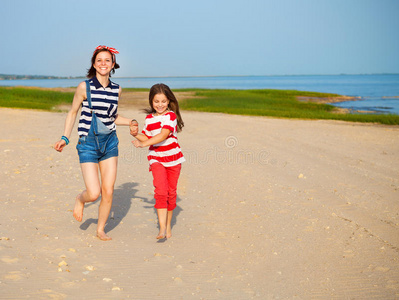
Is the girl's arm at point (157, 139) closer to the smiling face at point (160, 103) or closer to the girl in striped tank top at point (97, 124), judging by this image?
the girl in striped tank top at point (97, 124)

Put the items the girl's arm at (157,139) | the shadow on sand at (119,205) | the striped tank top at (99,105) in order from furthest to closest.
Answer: the shadow on sand at (119,205) < the girl's arm at (157,139) < the striped tank top at (99,105)

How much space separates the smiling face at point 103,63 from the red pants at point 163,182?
3.99 ft

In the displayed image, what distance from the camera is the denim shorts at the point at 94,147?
A: 4746mm

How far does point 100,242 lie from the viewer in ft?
16.4

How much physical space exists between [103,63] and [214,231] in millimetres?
2545

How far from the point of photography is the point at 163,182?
5066mm

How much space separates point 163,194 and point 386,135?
41.9 ft

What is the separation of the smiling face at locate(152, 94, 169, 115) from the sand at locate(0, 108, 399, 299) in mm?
1602

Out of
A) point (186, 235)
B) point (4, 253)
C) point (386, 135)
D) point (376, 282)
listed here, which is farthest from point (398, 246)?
point (386, 135)

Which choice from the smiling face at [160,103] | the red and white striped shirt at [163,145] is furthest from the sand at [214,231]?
the smiling face at [160,103]

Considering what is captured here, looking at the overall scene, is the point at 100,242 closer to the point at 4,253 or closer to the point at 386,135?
the point at 4,253

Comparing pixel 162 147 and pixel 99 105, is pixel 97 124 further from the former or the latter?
pixel 162 147

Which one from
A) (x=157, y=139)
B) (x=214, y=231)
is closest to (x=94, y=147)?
(x=157, y=139)

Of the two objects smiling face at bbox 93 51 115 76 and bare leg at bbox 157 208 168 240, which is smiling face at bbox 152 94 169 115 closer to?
smiling face at bbox 93 51 115 76
